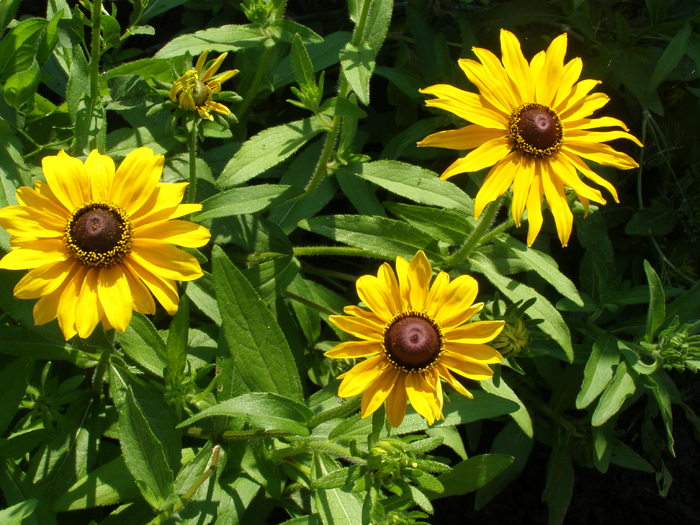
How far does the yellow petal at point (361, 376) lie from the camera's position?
70.1 inches

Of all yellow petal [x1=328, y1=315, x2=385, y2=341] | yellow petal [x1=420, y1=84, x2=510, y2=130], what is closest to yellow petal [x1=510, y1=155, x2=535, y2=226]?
yellow petal [x1=420, y1=84, x2=510, y2=130]

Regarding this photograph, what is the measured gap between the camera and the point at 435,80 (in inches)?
116

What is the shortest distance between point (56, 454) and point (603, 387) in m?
→ 1.88

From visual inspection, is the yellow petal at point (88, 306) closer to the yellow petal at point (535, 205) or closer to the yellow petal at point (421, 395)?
the yellow petal at point (421, 395)

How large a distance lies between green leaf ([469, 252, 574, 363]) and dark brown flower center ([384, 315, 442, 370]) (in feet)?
1.83

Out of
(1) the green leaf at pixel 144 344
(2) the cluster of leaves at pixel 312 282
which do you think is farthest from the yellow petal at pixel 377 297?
(1) the green leaf at pixel 144 344

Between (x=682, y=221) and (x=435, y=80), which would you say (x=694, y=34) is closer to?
(x=682, y=221)

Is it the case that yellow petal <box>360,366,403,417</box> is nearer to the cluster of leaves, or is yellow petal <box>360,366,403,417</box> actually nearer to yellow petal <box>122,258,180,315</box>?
the cluster of leaves

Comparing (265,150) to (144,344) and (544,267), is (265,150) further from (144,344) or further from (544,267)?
(544,267)

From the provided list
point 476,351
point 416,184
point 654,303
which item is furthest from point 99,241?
point 654,303

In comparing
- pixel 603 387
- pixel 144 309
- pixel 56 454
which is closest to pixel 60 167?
pixel 144 309

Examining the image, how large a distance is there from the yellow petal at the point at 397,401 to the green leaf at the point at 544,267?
74 centimetres

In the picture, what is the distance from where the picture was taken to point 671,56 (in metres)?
2.74

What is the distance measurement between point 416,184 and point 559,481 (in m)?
1.39
